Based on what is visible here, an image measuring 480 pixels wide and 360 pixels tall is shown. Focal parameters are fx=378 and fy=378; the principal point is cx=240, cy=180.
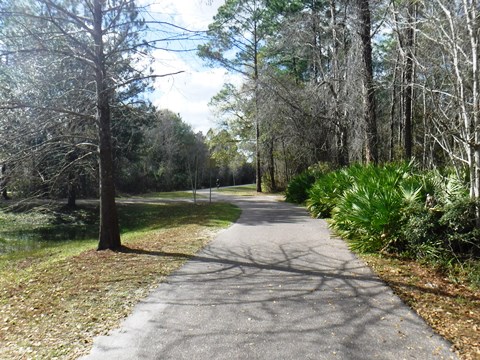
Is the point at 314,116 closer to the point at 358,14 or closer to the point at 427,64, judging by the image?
the point at 358,14

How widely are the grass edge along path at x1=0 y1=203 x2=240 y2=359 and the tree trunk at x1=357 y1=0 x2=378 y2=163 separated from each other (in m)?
6.82

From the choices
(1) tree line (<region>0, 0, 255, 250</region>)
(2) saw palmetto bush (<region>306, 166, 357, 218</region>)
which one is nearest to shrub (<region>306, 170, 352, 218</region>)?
(2) saw palmetto bush (<region>306, 166, 357, 218</region>)

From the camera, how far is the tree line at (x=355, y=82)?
725 centimetres

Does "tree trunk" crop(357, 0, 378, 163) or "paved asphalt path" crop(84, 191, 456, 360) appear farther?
"tree trunk" crop(357, 0, 378, 163)

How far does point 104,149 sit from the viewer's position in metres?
8.20

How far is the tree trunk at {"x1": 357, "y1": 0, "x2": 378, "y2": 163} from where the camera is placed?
493 inches

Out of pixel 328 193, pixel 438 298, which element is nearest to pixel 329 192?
pixel 328 193

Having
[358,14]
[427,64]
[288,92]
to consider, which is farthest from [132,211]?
[427,64]

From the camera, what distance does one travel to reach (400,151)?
20.5 m

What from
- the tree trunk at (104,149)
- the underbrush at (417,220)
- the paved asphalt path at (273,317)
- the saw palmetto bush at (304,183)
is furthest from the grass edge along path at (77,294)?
the saw palmetto bush at (304,183)

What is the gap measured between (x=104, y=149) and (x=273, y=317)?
18.2 ft

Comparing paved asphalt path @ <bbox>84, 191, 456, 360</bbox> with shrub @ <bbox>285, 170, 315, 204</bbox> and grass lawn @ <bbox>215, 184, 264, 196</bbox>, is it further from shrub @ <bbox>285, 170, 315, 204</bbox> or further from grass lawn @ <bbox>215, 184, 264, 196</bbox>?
grass lawn @ <bbox>215, 184, 264, 196</bbox>

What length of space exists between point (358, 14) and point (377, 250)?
29.1 feet

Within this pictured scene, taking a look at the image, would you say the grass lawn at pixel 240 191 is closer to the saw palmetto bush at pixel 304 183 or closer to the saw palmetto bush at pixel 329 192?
the saw palmetto bush at pixel 304 183
